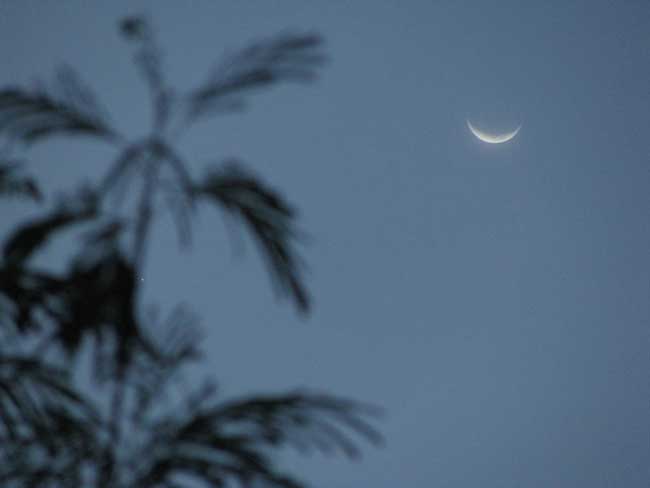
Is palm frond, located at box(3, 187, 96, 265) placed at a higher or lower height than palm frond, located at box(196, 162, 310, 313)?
lower

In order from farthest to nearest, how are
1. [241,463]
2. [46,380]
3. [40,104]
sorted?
[40,104] < [46,380] < [241,463]

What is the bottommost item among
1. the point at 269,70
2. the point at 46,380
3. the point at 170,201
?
the point at 46,380

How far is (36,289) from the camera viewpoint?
83.0 inches

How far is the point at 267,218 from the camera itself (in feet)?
7.30

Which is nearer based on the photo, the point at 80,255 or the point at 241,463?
the point at 241,463

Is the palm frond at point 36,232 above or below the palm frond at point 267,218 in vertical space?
below

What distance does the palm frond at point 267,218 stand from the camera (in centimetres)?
218

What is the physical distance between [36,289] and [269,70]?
131cm

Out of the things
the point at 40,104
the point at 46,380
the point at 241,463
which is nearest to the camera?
the point at 241,463

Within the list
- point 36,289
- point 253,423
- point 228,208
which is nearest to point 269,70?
A: point 228,208

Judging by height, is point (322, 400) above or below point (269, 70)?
below

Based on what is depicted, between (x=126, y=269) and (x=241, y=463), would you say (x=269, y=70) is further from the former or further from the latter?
(x=241, y=463)

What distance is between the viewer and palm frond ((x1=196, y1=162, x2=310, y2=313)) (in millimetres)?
2184

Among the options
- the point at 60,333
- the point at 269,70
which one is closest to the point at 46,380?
the point at 60,333
